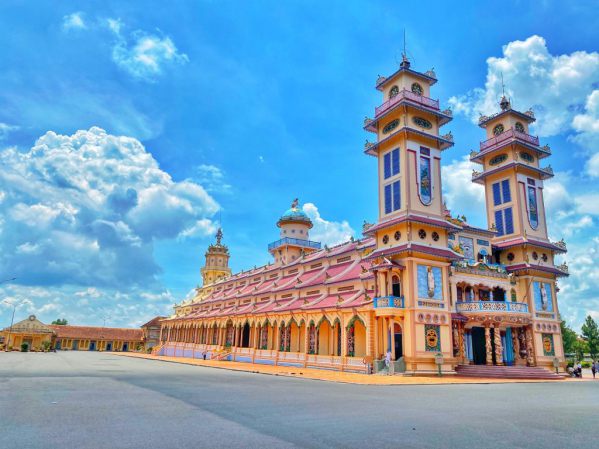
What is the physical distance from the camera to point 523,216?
122ft

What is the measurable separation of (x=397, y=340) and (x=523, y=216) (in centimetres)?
1682

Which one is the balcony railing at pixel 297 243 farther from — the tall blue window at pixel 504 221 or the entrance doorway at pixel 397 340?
the entrance doorway at pixel 397 340

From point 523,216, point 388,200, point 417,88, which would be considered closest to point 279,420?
point 388,200

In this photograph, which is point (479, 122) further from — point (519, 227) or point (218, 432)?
point (218, 432)

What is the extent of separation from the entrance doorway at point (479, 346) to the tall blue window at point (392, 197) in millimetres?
11338

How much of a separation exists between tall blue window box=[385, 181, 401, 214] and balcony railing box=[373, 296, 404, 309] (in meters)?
6.86

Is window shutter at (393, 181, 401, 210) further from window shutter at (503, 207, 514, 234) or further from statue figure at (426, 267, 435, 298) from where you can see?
window shutter at (503, 207, 514, 234)

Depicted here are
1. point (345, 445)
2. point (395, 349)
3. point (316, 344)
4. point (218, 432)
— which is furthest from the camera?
point (316, 344)

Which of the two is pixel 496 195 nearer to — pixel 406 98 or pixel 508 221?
pixel 508 221

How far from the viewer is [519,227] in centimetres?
3700

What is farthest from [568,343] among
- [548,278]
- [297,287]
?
[297,287]

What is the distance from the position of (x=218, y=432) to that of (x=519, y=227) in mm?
35750

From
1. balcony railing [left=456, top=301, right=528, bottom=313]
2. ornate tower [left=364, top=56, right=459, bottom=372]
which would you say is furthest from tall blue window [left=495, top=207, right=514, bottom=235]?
ornate tower [left=364, top=56, right=459, bottom=372]

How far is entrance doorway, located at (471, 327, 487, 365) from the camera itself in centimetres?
3294
